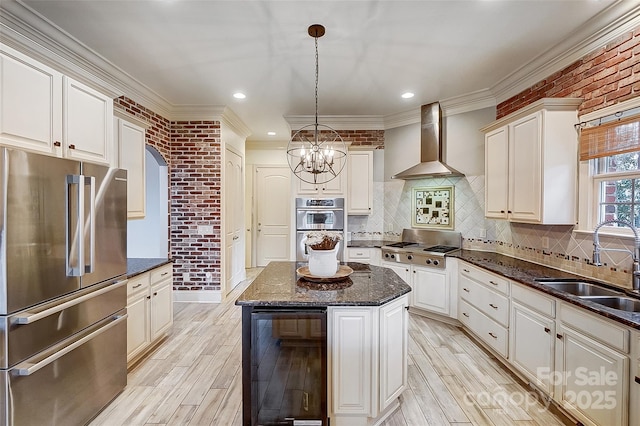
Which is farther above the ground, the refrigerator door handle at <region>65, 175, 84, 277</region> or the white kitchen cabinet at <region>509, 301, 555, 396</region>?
the refrigerator door handle at <region>65, 175, 84, 277</region>

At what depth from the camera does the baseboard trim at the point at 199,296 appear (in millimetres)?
4512

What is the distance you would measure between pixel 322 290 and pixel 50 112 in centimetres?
213

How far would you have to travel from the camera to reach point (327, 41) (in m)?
2.61

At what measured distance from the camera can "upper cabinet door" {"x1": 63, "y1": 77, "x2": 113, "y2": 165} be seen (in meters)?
2.00

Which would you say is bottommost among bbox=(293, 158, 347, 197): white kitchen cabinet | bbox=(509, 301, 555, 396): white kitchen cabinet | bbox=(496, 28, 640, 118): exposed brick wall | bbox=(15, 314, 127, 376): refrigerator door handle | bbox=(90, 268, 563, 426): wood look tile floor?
bbox=(90, 268, 563, 426): wood look tile floor

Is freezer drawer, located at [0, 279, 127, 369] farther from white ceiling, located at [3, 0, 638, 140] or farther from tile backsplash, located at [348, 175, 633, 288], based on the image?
tile backsplash, located at [348, 175, 633, 288]

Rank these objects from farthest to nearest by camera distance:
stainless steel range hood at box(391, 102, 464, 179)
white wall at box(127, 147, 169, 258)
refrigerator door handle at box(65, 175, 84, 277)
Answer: white wall at box(127, 147, 169, 258), stainless steel range hood at box(391, 102, 464, 179), refrigerator door handle at box(65, 175, 84, 277)

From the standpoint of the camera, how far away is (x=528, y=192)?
2775 millimetres

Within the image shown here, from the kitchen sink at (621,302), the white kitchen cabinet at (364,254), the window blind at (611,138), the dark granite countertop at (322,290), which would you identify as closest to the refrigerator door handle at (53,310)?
the dark granite countertop at (322,290)

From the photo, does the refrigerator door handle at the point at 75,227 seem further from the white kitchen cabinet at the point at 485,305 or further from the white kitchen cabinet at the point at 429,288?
the white kitchen cabinet at the point at 429,288

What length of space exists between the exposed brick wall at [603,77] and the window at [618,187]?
1.48 feet

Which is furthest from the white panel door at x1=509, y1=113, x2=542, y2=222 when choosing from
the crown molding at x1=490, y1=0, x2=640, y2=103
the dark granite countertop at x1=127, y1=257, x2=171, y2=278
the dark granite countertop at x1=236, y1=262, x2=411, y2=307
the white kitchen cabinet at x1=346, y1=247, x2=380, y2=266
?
the dark granite countertop at x1=127, y1=257, x2=171, y2=278

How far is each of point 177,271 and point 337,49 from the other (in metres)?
3.83

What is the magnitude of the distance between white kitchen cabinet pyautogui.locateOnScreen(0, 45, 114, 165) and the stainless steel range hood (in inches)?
140
